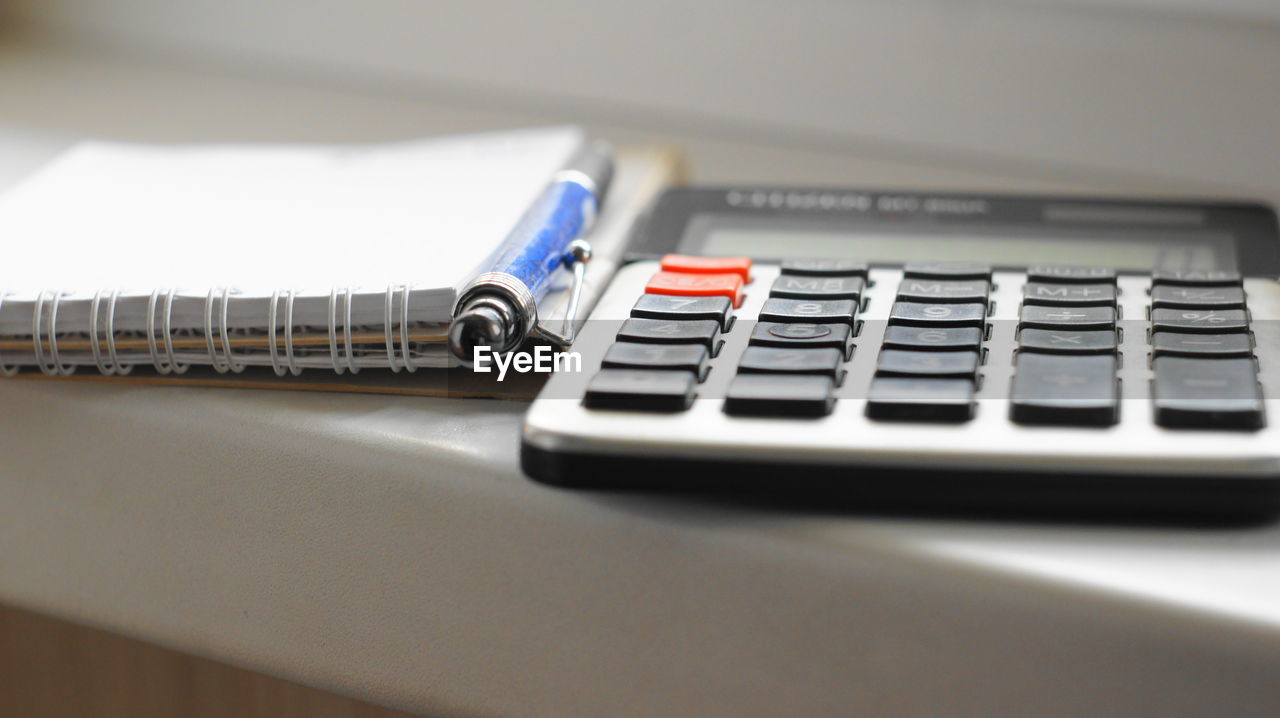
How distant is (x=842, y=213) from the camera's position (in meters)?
0.50

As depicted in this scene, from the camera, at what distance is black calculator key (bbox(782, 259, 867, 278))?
430mm

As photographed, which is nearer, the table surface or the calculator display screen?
the table surface

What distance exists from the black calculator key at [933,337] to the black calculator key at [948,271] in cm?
5

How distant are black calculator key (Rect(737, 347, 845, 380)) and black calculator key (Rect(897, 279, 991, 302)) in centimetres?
5

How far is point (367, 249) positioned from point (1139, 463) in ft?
0.89

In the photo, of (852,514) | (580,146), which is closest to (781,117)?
(580,146)

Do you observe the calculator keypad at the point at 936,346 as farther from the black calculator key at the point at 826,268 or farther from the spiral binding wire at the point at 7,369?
the spiral binding wire at the point at 7,369

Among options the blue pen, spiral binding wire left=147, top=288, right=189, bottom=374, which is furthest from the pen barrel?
spiral binding wire left=147, top=288, right=189, bottom=374

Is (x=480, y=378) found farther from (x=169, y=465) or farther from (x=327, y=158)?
(x=327, y=158)

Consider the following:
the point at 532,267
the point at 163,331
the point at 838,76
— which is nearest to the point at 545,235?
the point at 532,267

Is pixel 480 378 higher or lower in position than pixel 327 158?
lower

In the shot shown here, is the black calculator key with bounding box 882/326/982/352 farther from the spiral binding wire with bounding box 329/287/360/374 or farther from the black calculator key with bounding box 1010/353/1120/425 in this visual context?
the spiral binding wire with bounding box 329/287/360/374

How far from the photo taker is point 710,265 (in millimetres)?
442

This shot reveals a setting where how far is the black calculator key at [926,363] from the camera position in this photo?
0.35 m
